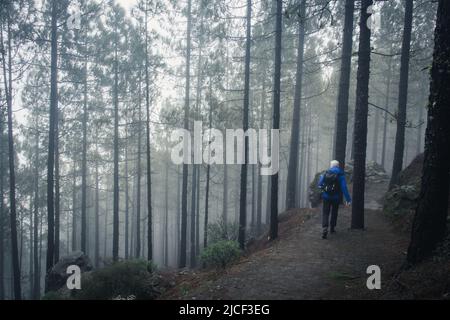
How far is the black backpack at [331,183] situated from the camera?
805 centimetres

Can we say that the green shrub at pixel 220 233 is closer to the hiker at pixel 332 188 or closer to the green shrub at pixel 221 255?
the green shrub at pixel 221 255

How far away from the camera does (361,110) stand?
328 inches

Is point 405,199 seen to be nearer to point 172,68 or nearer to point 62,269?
point 172,68

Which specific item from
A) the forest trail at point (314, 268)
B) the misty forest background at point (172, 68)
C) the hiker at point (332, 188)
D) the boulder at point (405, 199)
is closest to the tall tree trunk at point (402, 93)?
the misty forest background at point (172, 68)

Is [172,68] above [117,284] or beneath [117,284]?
above

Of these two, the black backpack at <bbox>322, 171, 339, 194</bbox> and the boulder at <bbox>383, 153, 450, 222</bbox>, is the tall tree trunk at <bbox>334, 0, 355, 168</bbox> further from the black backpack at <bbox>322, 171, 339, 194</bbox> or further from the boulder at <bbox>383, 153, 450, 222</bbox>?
the black backpack at <bbox>322, 171, 339, 194</bbox>

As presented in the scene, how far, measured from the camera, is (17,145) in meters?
24.0

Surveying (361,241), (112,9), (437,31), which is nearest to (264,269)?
(361,241)

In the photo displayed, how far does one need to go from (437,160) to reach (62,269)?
1563 centimetres

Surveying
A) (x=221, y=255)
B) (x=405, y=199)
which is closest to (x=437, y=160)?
(x=405, y=199)

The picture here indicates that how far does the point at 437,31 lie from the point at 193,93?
16924 mm

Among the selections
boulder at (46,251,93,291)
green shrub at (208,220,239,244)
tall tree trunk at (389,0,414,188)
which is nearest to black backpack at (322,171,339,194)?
tall tree trunk at (389,0,414,188)

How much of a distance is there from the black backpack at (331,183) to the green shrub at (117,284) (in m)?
5.82
